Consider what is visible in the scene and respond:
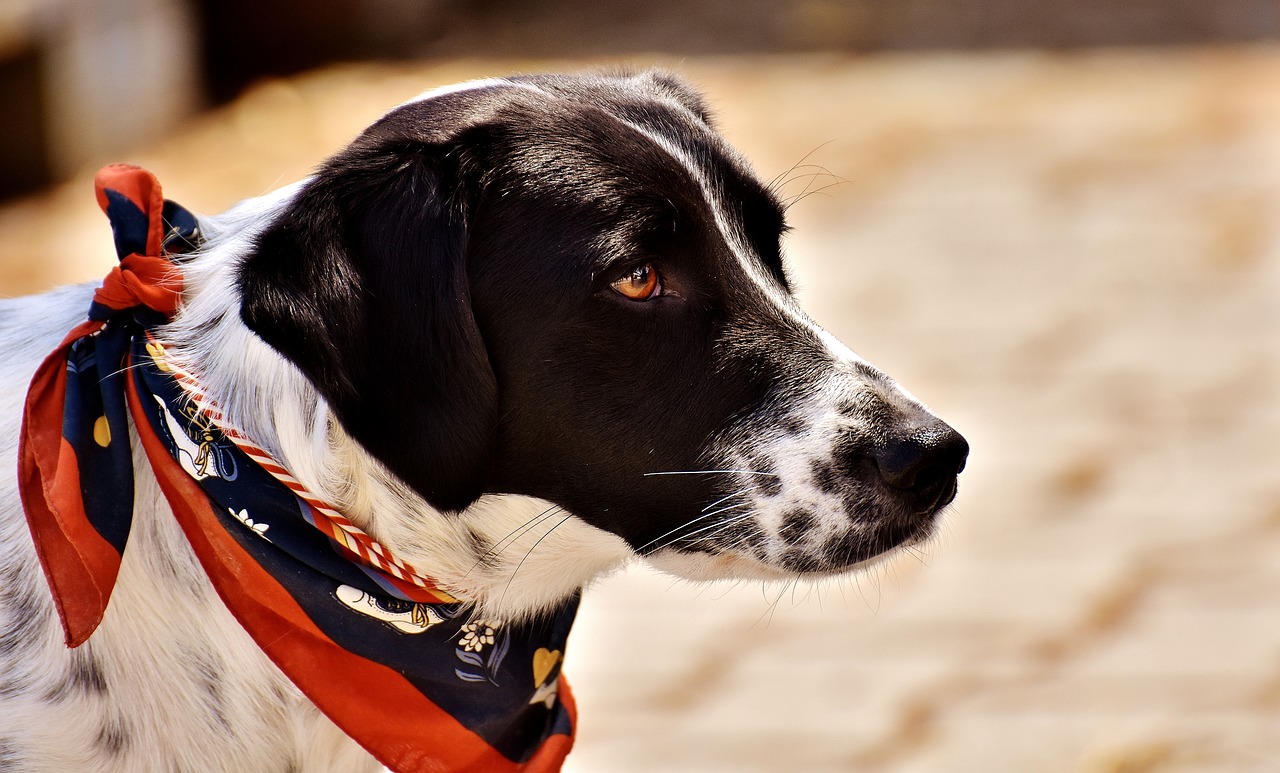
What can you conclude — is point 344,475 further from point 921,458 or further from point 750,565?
point 921,458

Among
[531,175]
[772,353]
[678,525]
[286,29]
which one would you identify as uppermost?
[531,175]

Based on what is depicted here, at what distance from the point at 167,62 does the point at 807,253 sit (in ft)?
10.7

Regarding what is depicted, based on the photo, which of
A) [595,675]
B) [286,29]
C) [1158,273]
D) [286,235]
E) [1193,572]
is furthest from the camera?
[286,29]

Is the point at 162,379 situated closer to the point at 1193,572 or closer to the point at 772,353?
the point at 772,353

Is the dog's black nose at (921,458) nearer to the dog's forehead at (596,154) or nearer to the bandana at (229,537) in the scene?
the dog's forehead at (596,154)

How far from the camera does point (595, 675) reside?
373 centimetres

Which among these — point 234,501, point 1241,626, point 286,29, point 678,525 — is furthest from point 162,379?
point 286,29

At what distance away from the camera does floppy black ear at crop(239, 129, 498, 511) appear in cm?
191

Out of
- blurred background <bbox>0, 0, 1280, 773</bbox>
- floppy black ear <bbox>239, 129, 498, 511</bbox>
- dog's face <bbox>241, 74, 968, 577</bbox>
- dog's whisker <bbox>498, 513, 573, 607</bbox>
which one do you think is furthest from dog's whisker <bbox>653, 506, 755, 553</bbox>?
blurred background <bbox>0, 0, 1280, 773</bbox>

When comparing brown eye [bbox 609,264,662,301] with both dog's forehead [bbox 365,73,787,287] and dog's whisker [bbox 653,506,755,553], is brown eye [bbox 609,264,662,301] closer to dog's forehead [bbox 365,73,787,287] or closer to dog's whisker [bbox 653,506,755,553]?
dog's forehead [bbox 365,73,787,287]

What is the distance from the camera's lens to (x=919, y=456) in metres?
2.08

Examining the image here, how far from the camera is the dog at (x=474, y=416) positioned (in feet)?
6.51

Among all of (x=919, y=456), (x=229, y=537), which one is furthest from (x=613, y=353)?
(x=229, y=537)

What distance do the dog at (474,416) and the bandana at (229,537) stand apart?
2cm
